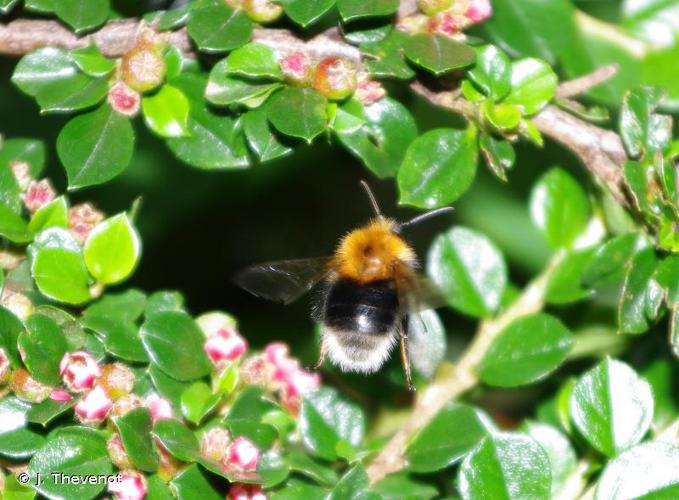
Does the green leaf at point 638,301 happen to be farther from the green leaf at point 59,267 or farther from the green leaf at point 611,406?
the green leaf at point 59,267

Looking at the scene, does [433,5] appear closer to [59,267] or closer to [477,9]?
[477,9]

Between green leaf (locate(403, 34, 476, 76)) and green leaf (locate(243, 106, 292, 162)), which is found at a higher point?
green leaf (locate(403, 34, 476, 76))

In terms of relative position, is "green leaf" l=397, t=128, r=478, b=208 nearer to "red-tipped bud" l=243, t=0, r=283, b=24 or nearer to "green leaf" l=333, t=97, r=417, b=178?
"green leaf" l=333, t=97, r=417, b=178

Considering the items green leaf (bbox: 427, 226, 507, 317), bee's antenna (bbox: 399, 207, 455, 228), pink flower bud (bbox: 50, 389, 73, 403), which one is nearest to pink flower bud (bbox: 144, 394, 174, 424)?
pink flower bud (bbox: 50, 389, 73, 403)

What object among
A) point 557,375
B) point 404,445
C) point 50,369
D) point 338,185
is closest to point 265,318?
point 338,185

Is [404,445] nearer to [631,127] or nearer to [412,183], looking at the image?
[412,183]

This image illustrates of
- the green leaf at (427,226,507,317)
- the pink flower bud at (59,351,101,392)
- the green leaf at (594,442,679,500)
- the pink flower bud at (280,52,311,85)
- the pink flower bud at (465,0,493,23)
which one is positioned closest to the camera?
the green leaf at (594,442,679,500)

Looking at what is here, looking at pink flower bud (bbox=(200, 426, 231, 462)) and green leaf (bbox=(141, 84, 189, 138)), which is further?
green leaf (bbox=(141, 84, 189, 138))
